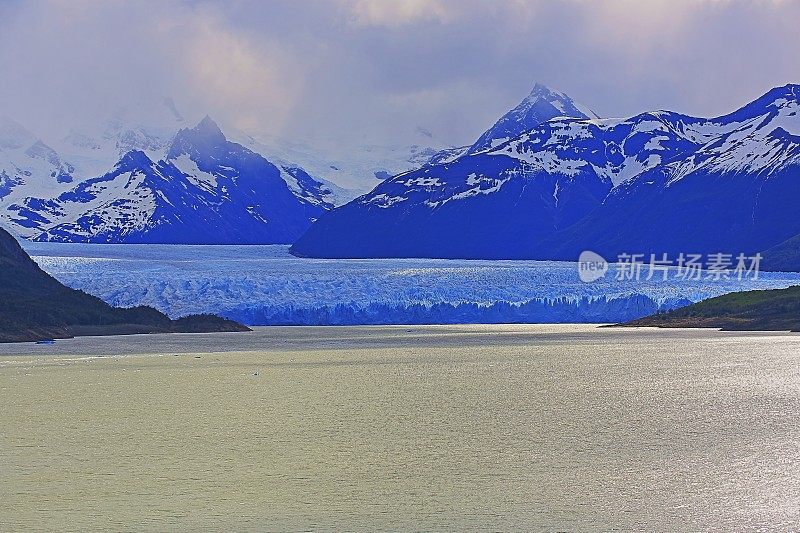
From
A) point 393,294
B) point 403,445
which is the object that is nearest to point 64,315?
A: point 393,294

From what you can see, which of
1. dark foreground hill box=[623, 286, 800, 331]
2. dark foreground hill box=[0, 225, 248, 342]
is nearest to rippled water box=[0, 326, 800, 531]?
dark foreground hill box=[0, 225, 248, 342]

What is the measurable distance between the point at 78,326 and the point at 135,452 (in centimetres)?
5908

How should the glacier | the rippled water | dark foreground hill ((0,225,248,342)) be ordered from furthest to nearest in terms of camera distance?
1. the glacier
2. dark foreground hill ((0,225,248,342))
3. the rippled water

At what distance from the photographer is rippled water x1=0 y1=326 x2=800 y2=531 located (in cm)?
1897

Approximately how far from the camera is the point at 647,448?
24938mm

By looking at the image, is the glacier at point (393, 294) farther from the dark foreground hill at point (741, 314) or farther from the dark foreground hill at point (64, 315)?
the dark foreground hill at point (741, 314)

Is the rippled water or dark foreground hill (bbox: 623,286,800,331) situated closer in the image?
the rippled water

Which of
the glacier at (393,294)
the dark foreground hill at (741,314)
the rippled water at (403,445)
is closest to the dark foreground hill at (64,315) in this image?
the glacier at (393,294)

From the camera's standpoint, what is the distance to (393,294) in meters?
89.4

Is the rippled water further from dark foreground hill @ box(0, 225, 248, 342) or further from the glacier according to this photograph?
the glacier

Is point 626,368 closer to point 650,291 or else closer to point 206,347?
point 206,347

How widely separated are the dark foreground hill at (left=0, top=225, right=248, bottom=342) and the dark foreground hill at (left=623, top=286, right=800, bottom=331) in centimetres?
2834

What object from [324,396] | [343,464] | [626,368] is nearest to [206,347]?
[626,368]

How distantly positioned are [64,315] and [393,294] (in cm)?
2148
